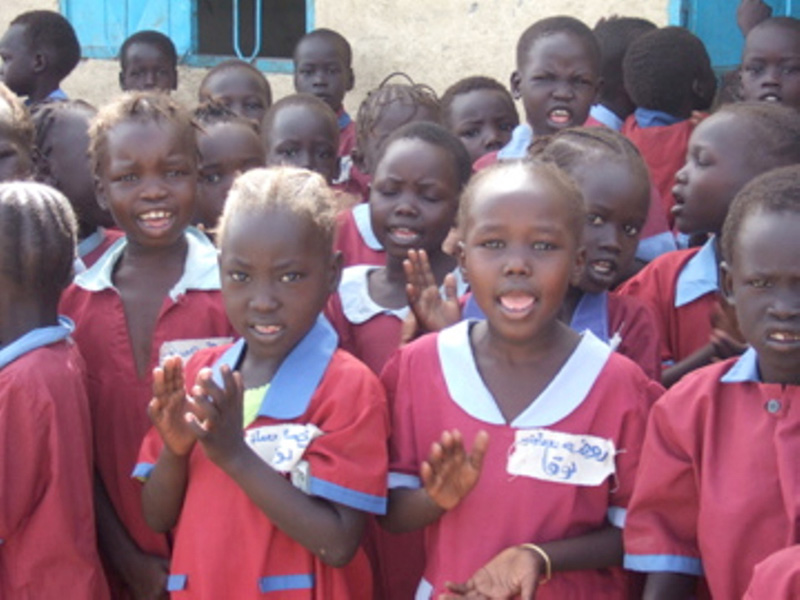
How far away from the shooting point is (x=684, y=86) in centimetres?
462

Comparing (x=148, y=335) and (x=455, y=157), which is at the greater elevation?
(x=455, y=157)

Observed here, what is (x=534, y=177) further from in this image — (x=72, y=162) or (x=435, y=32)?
(x=435, y=32)

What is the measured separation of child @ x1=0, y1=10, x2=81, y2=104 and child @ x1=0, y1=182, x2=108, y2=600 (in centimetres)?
304

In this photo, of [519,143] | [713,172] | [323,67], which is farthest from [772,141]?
[323,67]

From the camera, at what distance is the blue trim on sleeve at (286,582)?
227 cm

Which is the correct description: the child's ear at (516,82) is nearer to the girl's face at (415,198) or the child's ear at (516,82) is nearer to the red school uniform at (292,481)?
the girl's face at (415,198)

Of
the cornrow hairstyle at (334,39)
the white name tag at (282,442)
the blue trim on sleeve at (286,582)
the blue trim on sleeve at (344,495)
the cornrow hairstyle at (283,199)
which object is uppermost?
the cornrow hairstyle at (334,39)

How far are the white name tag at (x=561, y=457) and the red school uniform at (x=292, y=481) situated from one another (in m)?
0.27

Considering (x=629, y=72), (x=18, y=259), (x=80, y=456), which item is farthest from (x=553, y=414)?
(x=629, y=72)

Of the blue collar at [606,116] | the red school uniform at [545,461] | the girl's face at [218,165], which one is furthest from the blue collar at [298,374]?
the blue collar at [606,116]

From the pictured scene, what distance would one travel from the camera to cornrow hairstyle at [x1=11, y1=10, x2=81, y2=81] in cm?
554

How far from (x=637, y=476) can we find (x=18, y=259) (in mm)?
1369

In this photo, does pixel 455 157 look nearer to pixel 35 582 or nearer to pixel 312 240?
pixel 312 240

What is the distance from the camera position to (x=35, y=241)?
2568 millimetres
